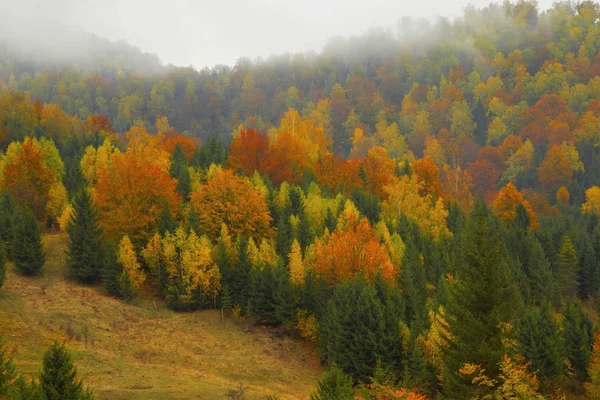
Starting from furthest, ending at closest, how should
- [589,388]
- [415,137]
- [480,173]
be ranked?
[415,137]
[480,173]
[589,388]

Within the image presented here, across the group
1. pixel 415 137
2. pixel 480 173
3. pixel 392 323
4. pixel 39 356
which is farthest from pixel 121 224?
pixel 415 137

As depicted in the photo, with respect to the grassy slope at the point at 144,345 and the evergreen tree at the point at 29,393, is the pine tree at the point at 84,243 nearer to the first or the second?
the grassy slope at the point at 144,345

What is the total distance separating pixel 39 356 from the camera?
34531 mm

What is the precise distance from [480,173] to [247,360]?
122 metres

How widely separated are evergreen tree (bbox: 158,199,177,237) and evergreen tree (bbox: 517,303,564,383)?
3492 cm

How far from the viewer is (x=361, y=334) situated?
148 feet

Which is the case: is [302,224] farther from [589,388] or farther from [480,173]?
[480,173]

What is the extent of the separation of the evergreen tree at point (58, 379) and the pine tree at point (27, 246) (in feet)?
111

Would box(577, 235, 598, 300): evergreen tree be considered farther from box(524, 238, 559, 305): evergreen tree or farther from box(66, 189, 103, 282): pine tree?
box(66, 189, 103, 282): pine tree

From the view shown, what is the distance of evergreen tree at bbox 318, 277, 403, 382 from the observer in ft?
145

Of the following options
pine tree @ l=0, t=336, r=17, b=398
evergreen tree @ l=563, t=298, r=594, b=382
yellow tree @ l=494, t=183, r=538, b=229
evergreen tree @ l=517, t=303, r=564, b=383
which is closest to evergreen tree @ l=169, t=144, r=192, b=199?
evergreen tree @ l=517, t=303, r=564, b=383

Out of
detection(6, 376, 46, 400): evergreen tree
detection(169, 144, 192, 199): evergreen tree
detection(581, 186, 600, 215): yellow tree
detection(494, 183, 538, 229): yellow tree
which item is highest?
detection(6, 376, 46, 400): evergreen tree

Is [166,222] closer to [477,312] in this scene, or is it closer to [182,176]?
[182,176]

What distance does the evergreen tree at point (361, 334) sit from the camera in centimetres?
4428
